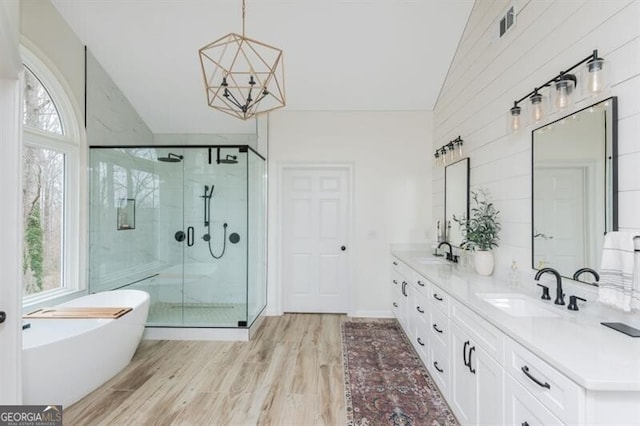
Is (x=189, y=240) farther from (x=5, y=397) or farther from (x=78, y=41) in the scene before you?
(x=5, y=397)

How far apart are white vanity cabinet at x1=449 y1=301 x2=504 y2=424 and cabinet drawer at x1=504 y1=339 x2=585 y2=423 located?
124 mm

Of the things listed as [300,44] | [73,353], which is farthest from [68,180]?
[300,44]

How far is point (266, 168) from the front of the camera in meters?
4.84

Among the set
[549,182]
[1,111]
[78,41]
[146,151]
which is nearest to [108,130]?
[146,151]

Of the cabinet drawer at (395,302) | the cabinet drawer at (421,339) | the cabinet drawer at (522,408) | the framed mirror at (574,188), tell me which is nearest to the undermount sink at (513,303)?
the framed mirror at (574,188)

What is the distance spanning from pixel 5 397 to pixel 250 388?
168 centimetres

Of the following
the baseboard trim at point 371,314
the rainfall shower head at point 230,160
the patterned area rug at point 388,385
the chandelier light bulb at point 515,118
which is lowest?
the patterned area rug at point 388,385

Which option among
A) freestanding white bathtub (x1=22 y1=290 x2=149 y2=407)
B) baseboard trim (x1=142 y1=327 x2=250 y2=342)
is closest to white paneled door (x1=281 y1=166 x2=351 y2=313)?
baseboard trim (x1=142 y1=327 x2=250 y2=342)

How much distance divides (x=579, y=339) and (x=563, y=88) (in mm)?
1437

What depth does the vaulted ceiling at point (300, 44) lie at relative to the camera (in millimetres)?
3417

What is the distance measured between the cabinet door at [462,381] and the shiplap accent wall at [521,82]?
80 cm

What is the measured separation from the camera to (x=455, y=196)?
12.7 feet

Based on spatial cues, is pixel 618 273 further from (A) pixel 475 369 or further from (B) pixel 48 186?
(B) pixel 48 186

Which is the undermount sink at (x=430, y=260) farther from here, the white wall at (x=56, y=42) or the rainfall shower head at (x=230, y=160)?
the white wall at (x=56, y=42)
